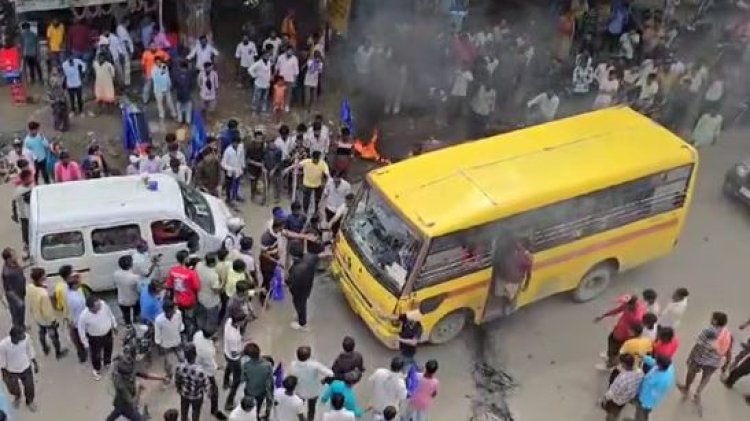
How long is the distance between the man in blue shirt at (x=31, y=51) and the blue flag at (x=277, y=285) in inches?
274

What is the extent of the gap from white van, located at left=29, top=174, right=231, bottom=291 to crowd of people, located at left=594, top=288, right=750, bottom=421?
5356mm

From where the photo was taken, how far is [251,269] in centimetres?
1388

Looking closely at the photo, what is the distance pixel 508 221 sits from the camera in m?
13.5

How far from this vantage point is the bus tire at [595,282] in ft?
49.0

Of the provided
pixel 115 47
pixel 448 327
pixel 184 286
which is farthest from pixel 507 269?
pixel 115 47

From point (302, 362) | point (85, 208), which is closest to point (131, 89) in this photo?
point (85, 208)

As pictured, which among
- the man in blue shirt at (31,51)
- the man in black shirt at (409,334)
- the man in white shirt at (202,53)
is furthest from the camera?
the man in blue shirt at (31,51)

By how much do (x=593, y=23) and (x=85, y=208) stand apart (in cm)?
1132

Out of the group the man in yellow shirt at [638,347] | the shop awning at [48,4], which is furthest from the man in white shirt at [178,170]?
the man in yellow shirt at [638,347]

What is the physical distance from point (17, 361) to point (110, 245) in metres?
2.40

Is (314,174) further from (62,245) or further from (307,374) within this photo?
(307,374)

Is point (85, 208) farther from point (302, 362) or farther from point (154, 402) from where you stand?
point (302, 362)

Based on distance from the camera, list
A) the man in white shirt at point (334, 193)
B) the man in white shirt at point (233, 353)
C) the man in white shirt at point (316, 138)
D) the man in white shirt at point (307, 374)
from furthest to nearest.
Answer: the man in white shirt at point (316, 138)
the man in white shirt at point (334, 193)
the man in white shirt at point (233, 353)
the man in white shirt at point (307, 374)

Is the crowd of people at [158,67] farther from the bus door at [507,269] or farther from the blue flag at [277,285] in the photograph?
the bus door at [507,269]
